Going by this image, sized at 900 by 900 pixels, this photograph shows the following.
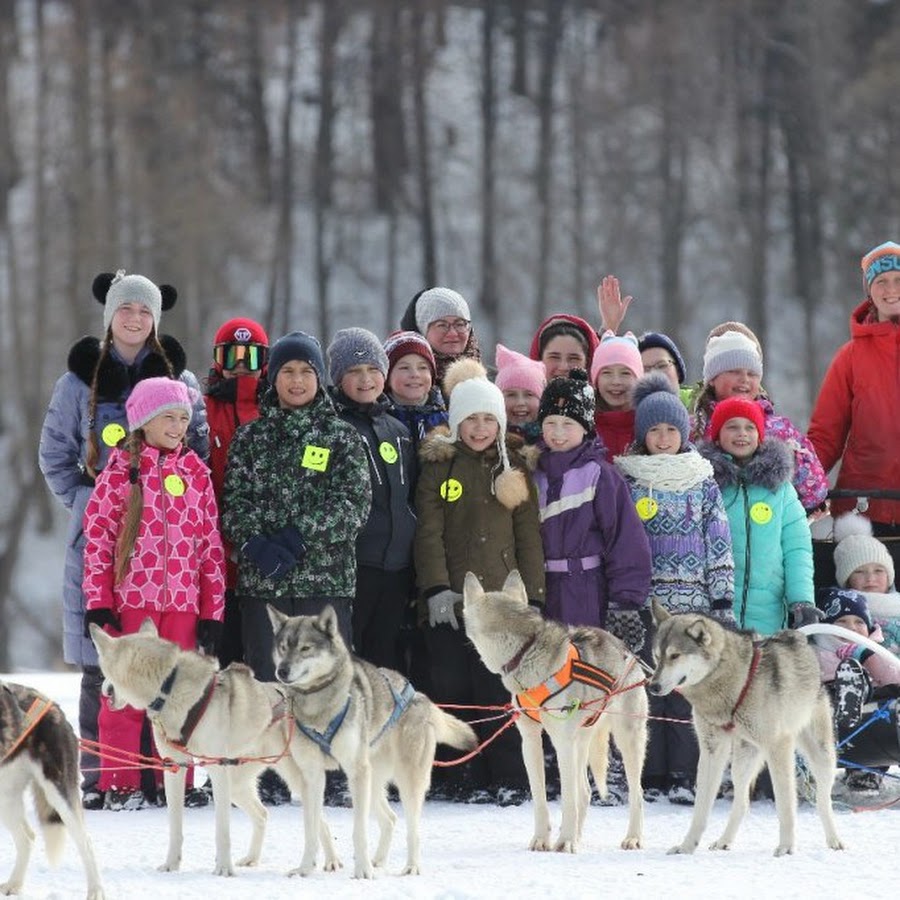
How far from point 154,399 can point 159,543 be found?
529 mm

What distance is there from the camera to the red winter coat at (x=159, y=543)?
19.5ft

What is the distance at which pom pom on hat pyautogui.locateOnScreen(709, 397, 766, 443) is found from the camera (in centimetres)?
656

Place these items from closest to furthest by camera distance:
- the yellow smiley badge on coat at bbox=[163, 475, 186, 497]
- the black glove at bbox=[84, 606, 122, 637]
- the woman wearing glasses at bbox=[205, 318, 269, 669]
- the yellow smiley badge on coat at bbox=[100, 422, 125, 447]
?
the black glove at bbox=[84, 606, 122, 637], the yellow smiley badge on coat at bbox=[163, 475, 186, 497], the yellow smiley badge on coat at bbox=[100, 422, 125, 447], the woman wearing glasses at bbox=[205, 318, 269, 669]

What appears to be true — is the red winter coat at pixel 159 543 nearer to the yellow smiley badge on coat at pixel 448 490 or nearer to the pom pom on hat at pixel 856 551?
the yellow smiley badge on coat at pixel 448 490

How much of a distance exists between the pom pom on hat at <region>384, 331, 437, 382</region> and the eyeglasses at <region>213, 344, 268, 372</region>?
0.53 m

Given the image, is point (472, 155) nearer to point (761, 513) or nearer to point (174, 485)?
point (761, 513)

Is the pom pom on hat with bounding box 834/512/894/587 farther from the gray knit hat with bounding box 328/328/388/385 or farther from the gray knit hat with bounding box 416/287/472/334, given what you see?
the gray knit hat with bounding box 328/328/388/385

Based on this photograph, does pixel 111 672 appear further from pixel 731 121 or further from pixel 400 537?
pixel 731 121

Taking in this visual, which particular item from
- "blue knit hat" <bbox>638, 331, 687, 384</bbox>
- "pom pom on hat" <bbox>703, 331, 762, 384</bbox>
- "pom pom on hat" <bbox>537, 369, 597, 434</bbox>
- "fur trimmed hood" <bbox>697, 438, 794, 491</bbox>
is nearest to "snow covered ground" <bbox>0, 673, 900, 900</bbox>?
"fur trimmed hood" <bbox>697, 438, 794, 491</bbox>

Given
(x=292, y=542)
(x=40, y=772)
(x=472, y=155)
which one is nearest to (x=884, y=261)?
(x=292, y=542)

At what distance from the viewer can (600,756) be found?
5.70m

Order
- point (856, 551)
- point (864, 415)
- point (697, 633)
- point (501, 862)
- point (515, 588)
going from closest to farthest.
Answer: point (501, 862), point (697, 633), point (515, 588), point (856, 551), point (864, 415)

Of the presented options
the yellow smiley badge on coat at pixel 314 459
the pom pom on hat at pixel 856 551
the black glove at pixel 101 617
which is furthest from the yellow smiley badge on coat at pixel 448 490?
the pom pom on hat at pixel 856 551

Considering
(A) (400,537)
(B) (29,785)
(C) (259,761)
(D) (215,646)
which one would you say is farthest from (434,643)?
(B) (29,785)
